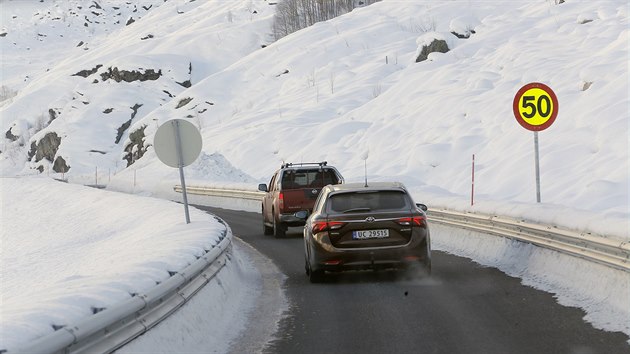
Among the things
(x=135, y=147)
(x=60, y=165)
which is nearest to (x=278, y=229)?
(x=135, y=147)

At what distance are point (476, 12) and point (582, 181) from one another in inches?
2102

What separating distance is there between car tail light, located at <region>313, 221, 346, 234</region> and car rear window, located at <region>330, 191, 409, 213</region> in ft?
0.98

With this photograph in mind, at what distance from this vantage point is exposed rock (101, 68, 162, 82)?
99.5 meters

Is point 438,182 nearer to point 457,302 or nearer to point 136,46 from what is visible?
point 457,302

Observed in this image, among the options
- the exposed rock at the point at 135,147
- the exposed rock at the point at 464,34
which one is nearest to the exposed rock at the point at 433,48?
the exposed rock at the point at 464,34

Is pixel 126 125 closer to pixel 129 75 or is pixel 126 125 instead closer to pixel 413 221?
pixel 129 75

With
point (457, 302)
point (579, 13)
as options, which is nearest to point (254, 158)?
point (579, 13)

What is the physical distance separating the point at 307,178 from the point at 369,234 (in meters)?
9.22

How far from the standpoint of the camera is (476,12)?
251ft

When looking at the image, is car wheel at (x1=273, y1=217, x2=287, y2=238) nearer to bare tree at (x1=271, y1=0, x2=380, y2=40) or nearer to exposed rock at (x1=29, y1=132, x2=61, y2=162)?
exposed rock at (x1=29, y1=132, x2=61, y2=162)

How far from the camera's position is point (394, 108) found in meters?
49.2

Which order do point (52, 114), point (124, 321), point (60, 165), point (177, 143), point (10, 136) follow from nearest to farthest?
point (124, 321)
point (177, 143)
point (60, 165)
point (52, 114)
point (10, 136)

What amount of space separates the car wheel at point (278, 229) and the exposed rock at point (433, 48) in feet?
137

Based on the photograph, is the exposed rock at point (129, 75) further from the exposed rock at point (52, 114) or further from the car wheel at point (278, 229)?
the car wheel at point (278, 229)
